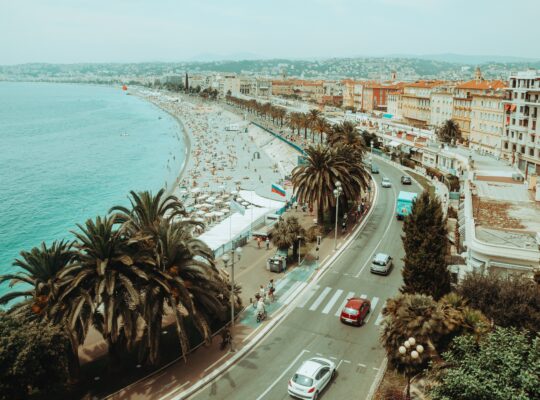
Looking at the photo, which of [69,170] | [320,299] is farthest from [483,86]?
[69,170]

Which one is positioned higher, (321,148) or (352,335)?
(321,148)

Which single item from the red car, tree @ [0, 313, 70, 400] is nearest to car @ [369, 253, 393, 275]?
the red car

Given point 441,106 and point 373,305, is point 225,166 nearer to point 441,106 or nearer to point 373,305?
point 441,106

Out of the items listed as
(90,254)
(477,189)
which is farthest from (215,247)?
(477,189)

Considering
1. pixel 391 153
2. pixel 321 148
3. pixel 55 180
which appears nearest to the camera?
pixel 321 148

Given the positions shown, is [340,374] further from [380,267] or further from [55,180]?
[55,180]

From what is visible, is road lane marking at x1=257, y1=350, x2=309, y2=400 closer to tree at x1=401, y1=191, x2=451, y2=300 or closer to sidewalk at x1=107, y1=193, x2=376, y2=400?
sidewalk at x1=107, y1=193, x2=376, y2=400
